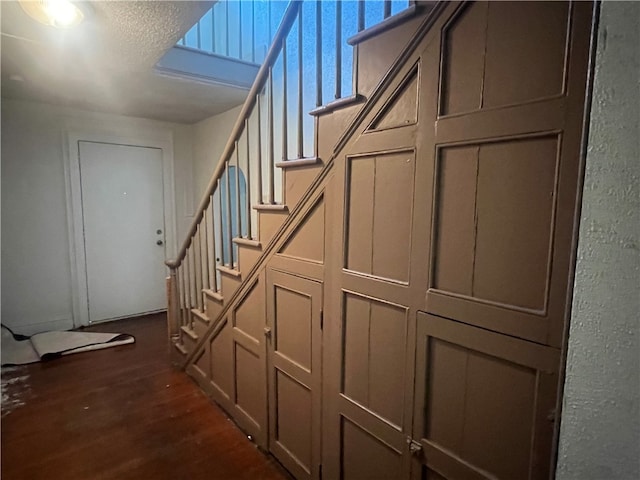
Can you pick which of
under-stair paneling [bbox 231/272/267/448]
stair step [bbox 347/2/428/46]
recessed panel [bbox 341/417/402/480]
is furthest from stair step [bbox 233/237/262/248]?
stair step [bbox 347/2/428/46]

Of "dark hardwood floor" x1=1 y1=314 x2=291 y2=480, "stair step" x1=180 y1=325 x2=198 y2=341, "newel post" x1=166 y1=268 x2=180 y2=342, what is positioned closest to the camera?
"dark hardwood floor" x1=1 y1=314 x2=291 y2=480

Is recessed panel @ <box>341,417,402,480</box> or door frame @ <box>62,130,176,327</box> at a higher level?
door frame @ <box>62,130,176,327</box>

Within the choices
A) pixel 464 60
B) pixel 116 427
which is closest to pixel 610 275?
pixel 464 60

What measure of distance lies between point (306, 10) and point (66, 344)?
12.0ft

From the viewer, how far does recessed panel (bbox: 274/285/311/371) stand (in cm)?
177

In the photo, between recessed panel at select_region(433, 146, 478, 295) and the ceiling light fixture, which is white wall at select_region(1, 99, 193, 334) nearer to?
the ceiling light fixture

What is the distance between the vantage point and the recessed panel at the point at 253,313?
82.2 inches

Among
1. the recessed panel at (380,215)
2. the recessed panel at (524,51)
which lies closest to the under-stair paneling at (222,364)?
the recessed panel at (380,215)

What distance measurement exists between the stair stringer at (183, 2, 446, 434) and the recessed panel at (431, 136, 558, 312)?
1.16ft

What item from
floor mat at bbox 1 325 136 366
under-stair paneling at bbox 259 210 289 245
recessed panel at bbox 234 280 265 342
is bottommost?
floor mat at bbox 1 325 136 366

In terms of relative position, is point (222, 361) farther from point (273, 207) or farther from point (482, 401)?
point (482, 401)

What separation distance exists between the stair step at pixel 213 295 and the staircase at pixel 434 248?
0.65 m

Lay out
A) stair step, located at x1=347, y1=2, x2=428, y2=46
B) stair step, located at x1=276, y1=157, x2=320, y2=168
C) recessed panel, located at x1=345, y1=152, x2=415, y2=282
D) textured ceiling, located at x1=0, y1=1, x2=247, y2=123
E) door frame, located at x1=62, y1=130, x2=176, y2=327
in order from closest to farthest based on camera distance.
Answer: stair step, located at x1=347, y1=2, x2=428, y2=46 → recessed panel, located at x1=345, y1=152, x2=415, y2=282 → stair step, located at x1=276, y1=157, x2=320, y2=168 → textured ceiling, located at x1=0, y1=1, x2=247, y2=123 → door frame, located at x1=62, y1=130, x2=176, y2=327

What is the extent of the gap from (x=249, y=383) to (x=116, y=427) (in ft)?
3.08
